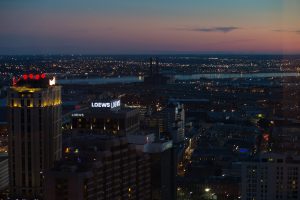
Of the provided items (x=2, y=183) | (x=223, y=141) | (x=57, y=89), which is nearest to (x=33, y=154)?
(x=57, y=89)

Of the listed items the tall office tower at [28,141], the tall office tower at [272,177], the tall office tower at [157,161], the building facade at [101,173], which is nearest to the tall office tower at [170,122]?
the tall office tower at [272,177]

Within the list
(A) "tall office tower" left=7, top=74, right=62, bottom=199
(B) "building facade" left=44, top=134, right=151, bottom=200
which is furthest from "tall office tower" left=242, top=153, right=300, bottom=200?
(A) "tall office tower" left=7, top=74, right=62, bottom=199

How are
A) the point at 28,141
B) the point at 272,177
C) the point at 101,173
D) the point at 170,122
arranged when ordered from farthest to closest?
the point at 170,122 < the point at 272,177 < the point at 28,141 < the point at 101,173

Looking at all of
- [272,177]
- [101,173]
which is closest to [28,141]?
[101,173]

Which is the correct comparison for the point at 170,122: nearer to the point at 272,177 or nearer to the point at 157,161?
the point at 272,177

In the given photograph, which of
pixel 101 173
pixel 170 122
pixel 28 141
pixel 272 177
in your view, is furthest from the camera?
pixel 170 122

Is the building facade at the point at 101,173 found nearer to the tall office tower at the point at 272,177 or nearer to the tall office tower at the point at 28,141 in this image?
the tall office tower at the point at 28,141

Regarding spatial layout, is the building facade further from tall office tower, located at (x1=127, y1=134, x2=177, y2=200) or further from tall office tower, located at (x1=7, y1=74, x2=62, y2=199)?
tall office tower, located at (x1=7, y1=74, x2=62, y2=199)
